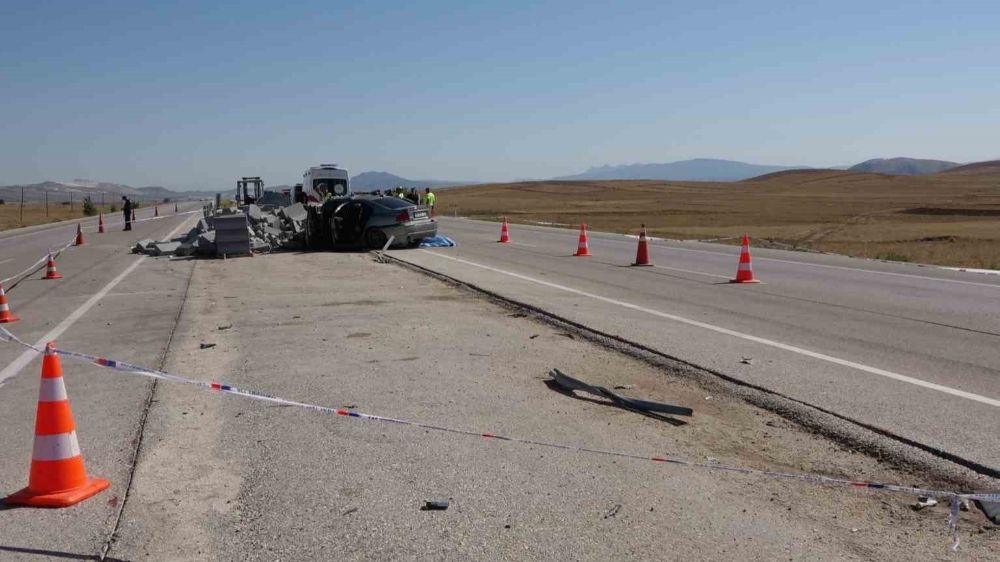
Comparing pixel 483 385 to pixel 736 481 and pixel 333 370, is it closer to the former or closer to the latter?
pixel 333 370

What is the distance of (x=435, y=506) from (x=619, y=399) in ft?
7.98

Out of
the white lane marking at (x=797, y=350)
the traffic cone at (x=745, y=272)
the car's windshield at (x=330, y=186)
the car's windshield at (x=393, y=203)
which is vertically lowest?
the white lane marking at (x=797, y=350)

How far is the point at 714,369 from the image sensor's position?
7.78m

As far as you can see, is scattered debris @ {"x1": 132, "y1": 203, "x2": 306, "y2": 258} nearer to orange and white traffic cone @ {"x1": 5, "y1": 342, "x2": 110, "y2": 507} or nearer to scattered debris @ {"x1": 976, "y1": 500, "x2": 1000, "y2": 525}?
orange and white traffic cone @ {"x1": 5, "y1": 342, "x2": 110, "y2": 507}

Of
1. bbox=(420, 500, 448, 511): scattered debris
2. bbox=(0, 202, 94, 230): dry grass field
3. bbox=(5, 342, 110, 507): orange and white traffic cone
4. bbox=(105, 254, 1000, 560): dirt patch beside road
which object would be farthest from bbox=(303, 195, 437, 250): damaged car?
bbox=(0, 202, 94, 230): dry grass field

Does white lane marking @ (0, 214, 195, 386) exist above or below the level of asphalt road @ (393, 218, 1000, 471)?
below

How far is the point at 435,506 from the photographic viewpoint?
15.1ft

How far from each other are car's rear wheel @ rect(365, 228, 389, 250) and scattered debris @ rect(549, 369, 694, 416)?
15886 mm

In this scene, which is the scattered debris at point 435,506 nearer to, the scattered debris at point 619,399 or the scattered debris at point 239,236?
the scattered debris at point 619,399

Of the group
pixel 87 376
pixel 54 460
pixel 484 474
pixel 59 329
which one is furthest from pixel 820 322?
pixel 59 329

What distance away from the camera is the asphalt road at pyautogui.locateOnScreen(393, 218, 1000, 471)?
655cm

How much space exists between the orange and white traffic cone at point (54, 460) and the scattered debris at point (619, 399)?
3.55 metres

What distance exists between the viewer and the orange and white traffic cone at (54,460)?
15.6ft

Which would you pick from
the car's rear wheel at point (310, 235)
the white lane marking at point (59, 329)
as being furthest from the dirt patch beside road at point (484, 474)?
the car's rear wheel at point (310, 235)
